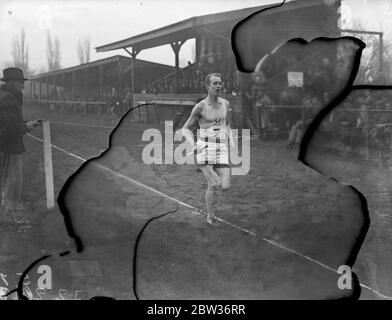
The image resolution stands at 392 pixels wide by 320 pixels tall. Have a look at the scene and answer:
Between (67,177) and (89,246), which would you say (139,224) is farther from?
(67,177)

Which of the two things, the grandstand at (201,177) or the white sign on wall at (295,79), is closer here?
the grandstand at (201,177)

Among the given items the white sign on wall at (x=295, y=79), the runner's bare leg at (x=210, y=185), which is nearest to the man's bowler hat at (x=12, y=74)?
the runner's bare leg at (x=210, y=185)

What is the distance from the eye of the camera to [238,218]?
2.66 meters

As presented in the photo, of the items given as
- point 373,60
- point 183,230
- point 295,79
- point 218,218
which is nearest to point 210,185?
point 218,218

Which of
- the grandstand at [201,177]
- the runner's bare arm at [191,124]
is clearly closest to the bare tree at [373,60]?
the grandstand at [201,177]

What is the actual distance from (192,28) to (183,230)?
3.94 ft

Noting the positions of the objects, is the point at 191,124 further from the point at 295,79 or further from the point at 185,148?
the point at 295,79

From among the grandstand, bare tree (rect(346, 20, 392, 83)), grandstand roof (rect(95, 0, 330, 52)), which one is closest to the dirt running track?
the grandstand

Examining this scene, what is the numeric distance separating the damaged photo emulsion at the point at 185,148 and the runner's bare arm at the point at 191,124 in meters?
0.02

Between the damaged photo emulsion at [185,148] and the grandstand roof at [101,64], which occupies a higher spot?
the grandstand roof at [101,64]

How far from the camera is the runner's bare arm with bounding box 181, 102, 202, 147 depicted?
2.65m

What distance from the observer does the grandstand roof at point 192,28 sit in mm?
2555

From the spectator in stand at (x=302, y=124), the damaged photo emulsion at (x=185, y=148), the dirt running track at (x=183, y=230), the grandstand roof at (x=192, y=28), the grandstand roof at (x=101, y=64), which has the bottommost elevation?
the dirt running track at (x=183, y=230)

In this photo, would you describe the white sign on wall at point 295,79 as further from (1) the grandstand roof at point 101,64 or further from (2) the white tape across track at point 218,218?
(2) the white tape across track at point 218,218
